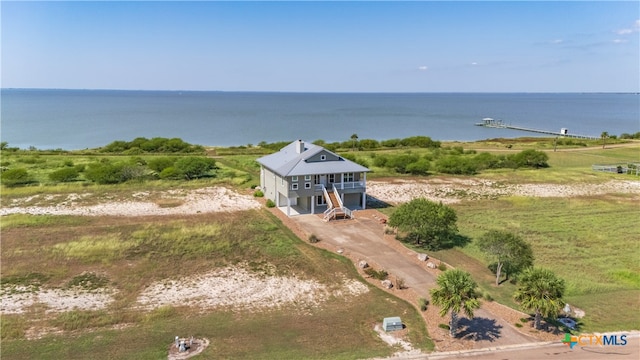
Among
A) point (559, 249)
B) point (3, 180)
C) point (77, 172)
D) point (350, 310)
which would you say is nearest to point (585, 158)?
point (559, 249)

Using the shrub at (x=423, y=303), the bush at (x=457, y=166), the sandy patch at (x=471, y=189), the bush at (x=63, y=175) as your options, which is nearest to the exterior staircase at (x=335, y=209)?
the sandy patch at (x=471, y=189)

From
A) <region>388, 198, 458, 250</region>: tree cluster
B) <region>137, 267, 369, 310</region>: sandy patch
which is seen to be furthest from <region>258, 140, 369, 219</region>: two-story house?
<region>137, 267, 369, 310</region>: sandy patch

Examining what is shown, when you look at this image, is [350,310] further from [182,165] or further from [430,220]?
[182,165]

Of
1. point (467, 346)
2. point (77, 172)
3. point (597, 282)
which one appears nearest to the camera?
point (467, 346)

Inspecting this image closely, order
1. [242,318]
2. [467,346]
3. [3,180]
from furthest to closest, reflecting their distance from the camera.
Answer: [3,180], [242,318], [467,346]

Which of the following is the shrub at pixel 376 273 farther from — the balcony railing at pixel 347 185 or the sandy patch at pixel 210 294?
the balcony railing at pixel 347 185

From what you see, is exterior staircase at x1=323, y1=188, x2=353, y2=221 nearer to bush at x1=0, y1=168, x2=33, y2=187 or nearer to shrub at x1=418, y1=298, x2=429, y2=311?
shrub at x1=418, y1=298, x2=429, y2=311

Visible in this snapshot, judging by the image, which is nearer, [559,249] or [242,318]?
[242,318]
